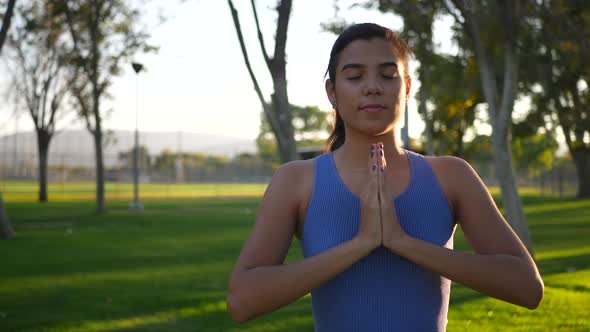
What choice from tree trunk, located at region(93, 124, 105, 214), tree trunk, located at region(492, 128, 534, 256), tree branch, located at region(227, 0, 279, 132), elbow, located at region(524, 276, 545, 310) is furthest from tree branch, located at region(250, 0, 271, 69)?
tree trunk, located at region(93, 124, 105, 214)

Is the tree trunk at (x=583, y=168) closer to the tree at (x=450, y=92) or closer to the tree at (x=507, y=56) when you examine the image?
the tree at (x=450, y=92)

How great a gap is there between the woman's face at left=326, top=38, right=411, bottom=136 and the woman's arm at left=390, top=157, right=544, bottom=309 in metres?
0.22

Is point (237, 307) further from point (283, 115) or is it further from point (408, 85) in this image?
point (283, 115)

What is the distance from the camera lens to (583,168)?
4059 centimetres

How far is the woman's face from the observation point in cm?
192

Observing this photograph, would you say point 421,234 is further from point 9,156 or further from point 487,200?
point 9,156

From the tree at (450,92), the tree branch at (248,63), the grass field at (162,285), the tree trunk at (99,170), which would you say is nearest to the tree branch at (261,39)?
the tree branch at (248,63)

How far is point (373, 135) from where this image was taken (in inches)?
76.5

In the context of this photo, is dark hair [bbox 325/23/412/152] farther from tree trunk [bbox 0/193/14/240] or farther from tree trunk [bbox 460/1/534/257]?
tree trunk [bbox 0/193/14/240]

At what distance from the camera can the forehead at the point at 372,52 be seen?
6.43 feet

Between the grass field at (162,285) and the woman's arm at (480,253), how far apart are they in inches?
213

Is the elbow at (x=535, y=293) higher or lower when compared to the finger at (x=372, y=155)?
lower

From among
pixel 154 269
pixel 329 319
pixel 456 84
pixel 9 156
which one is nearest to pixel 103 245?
pixel 154 269

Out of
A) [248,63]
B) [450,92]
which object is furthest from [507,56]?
[450,92]
